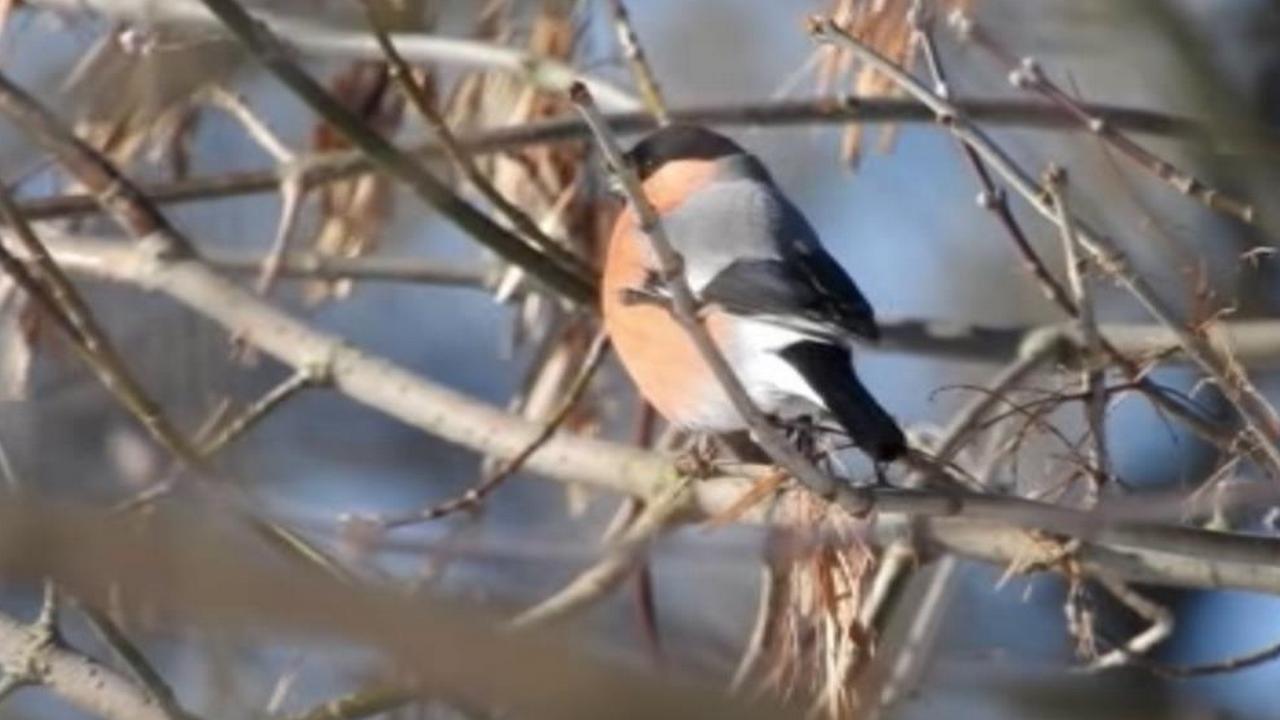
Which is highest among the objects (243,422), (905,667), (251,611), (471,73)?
(251,611)

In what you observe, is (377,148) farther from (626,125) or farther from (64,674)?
(64,674)

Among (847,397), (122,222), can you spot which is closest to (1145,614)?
(847,397)

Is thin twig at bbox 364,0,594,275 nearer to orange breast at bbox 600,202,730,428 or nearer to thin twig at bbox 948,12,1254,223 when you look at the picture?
orange breast at bbox 600,202,730,428

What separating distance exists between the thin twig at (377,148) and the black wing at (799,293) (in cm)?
21

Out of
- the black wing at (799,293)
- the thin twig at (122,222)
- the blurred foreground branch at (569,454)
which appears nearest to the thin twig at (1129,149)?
the blurred foreground branch at (569,454)

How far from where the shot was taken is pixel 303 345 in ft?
7.58

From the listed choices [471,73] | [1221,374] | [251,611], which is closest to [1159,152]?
[471,73]

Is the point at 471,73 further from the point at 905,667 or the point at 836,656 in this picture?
the point at 836,656

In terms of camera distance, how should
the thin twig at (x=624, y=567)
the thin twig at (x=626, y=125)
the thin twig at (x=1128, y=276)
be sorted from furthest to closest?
the thin twig at (x=626, y=125)
the thin twig at (x=624, y=567)
the thin twig at (x=1128, y=276)

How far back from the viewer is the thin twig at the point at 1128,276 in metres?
→ 1.37

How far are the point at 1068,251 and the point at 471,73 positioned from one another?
1227 mm

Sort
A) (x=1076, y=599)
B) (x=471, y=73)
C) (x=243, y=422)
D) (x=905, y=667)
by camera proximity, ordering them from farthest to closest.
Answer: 1. (x=471, y=73)
2. (x=905, y=667)
3. (x=243, y=422)
4. (x=1076, y=599)

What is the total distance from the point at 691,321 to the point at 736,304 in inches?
25.0

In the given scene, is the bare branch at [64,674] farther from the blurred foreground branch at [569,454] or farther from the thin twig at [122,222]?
the blurred foreground branch at [569,454]
